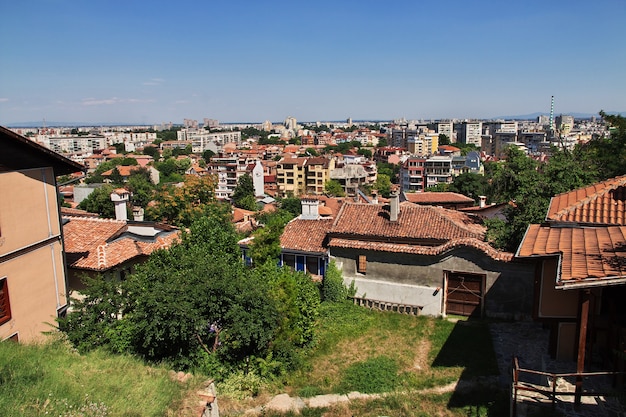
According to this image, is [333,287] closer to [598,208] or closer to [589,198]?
[589,198]

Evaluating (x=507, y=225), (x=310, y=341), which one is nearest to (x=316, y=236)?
(x=310, y=341)

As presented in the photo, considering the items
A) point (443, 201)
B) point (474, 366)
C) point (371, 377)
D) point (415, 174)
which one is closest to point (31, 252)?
point (371, 377)

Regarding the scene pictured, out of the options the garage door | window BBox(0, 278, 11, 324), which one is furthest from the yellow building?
the garage door

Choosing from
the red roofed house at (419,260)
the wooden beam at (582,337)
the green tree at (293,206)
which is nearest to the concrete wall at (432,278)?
the red roofed house at (419,260)

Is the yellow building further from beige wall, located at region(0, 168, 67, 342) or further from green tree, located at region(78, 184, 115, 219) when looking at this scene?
green tree, located at region(78, 184, 115, 219)

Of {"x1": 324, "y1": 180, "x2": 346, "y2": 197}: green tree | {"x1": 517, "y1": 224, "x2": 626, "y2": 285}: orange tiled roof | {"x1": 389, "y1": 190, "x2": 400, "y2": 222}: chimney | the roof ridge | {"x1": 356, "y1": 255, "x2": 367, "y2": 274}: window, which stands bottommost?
{"x1": 324, "y1": 180, "x2": 346, "y2": 197}: green tree

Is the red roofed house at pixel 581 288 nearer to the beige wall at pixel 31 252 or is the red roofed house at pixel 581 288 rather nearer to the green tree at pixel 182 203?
the beige wall at pixel 31 252

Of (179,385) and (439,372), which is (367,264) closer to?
(439,372)
